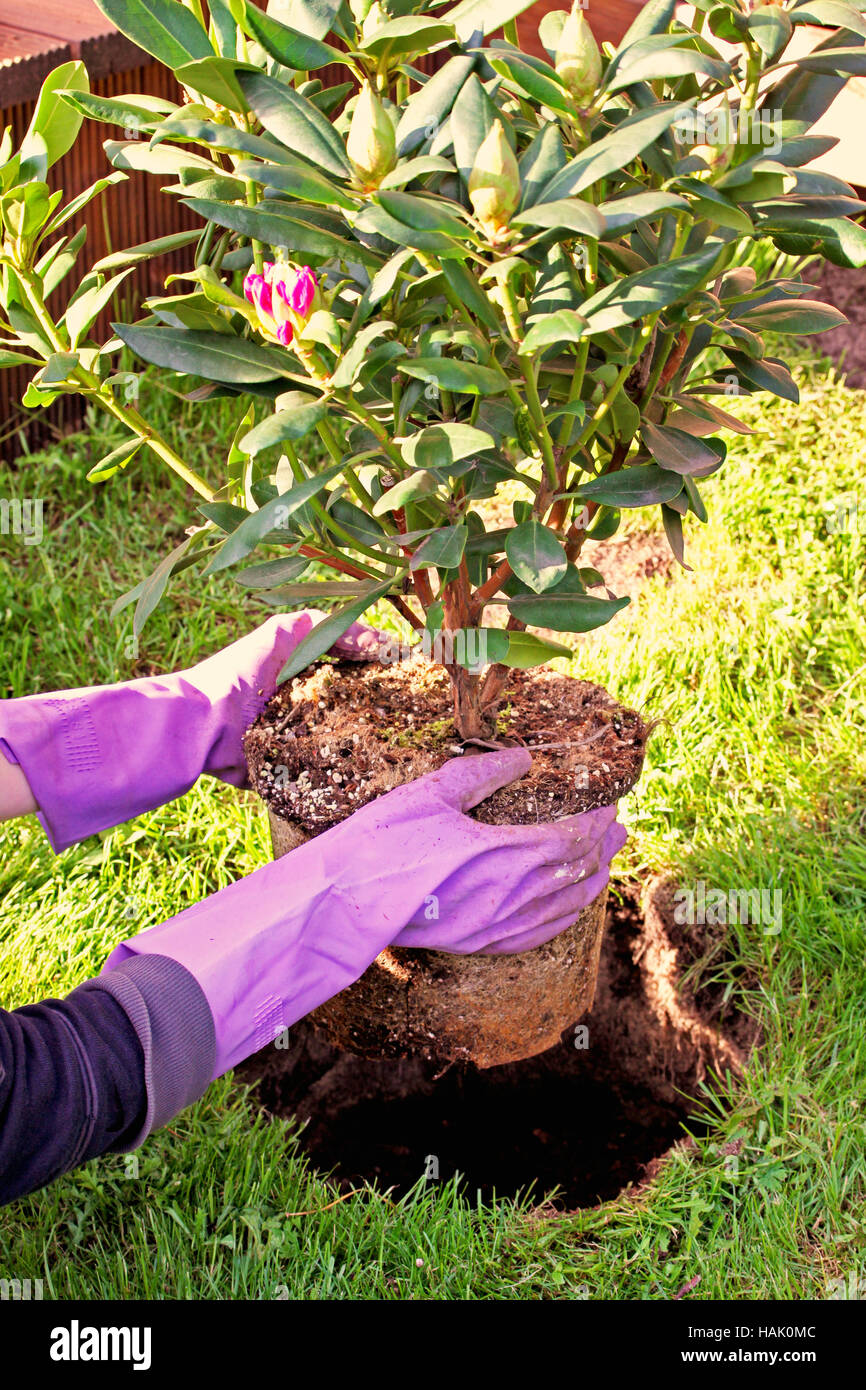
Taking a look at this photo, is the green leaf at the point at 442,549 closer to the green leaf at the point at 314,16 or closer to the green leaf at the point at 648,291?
the green leaf at the point at 648,291

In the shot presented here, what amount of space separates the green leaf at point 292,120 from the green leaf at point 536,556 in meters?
0.36

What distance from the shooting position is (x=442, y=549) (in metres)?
1.11

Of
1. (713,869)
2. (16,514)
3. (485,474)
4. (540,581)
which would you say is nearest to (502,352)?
(485,474)

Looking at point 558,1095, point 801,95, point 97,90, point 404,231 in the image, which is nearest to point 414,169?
point 404,231

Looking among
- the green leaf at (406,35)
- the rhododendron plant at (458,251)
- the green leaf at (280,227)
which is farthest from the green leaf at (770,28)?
the green leaf at (280,227)

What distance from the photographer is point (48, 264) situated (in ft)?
3.99

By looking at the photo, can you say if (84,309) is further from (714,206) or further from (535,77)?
(714,206)

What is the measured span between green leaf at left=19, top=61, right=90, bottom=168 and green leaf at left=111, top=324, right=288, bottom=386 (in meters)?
0.22

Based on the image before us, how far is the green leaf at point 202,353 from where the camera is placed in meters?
1.03

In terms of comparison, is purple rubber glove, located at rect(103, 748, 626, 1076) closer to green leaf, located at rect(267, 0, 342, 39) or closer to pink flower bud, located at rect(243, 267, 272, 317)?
pink flower bud, located at rect(243, 267, 272, 317)

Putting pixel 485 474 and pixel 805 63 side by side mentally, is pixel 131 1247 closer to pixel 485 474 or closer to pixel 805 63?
pixel 485 474

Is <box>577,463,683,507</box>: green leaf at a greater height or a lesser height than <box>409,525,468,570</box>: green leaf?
greater

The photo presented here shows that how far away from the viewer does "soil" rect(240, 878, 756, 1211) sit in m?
1.58

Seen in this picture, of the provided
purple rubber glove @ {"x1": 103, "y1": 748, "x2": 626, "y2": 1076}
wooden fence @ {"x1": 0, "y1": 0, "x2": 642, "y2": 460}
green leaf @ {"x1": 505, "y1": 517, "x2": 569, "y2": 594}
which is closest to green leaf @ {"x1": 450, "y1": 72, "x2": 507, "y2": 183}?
green leaf @ {"x1": 505, "y1": 517, "x2": 569, "y2": 594}
